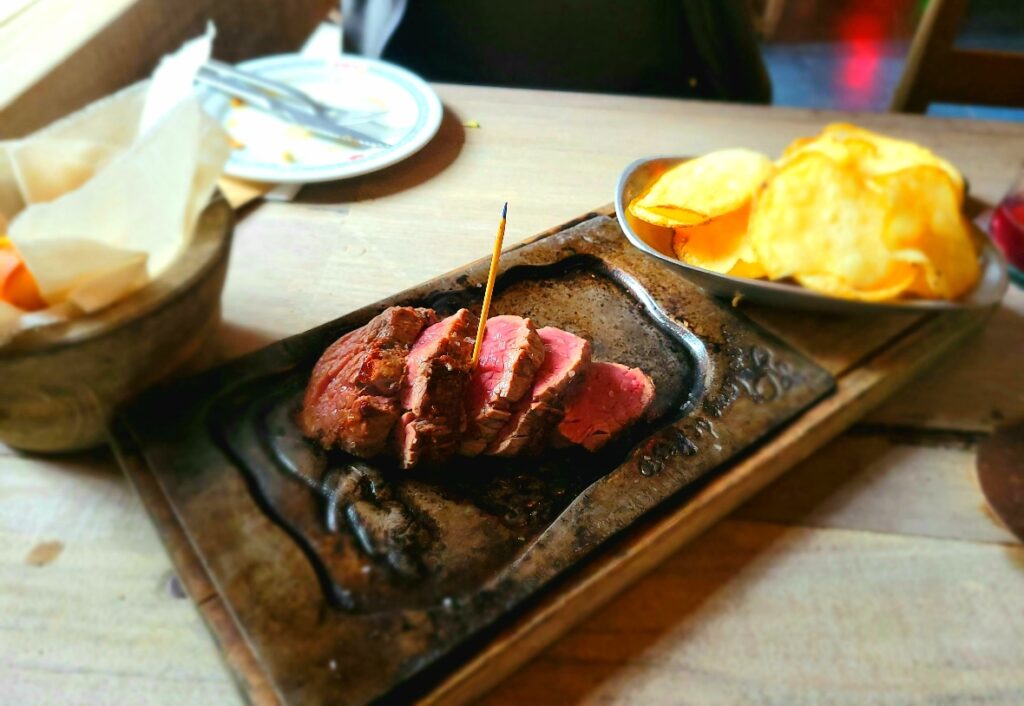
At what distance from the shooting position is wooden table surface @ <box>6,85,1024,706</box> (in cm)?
70

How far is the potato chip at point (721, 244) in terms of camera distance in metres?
1.02

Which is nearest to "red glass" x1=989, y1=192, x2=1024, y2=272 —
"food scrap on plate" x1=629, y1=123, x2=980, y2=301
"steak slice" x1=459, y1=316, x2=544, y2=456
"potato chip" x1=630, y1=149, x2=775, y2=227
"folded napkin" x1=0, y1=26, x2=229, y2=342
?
"food scrap on plate" x1=629, y1=123, x2=980, y2=301

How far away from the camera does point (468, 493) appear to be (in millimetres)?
812

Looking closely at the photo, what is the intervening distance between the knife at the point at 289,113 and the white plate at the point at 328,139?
0.02 metres

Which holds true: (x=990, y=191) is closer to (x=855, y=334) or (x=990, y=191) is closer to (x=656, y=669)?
(x=855, y=334)

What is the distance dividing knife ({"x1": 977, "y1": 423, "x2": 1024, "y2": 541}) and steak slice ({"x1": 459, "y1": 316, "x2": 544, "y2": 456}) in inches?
22.5

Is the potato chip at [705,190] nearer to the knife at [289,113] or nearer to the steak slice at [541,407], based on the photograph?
the steak slice at [541,407]

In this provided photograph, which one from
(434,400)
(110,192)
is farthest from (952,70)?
(110,192)

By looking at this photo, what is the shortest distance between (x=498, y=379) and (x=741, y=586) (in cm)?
36

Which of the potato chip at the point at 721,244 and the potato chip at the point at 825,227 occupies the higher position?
the potato chip at the point at 825,227

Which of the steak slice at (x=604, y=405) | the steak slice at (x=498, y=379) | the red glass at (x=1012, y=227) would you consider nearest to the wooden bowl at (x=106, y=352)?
the steak slice at (x=498, y=379)

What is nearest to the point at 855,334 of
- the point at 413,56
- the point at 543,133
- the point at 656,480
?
the point at 656,480

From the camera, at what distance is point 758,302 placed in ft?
3.37

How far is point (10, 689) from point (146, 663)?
0.12 meters
